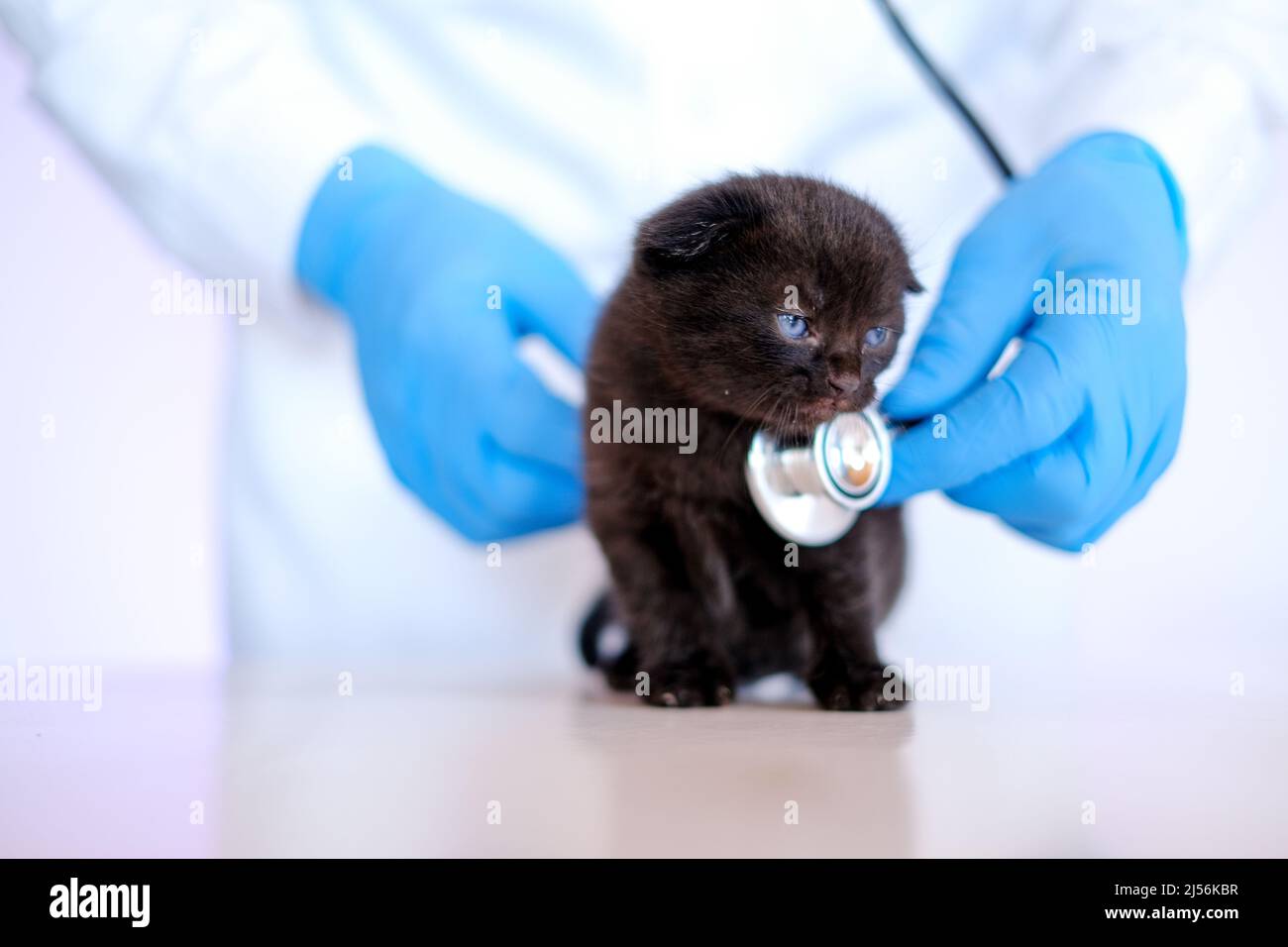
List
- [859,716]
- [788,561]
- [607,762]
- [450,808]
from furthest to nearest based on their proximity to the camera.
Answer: [788,561] < [859,716] < [607,762] < [450,808]

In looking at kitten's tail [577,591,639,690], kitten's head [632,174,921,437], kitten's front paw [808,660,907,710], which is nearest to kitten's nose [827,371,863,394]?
kitten's head [632,174,921,437]

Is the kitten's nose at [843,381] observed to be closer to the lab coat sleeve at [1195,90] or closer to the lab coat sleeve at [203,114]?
the lab coat sleeve at [1195,90]

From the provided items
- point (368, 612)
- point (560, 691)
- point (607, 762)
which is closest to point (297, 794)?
point (607, 762)

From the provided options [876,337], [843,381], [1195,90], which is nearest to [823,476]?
[843,381]

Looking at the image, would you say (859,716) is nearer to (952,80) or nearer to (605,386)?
(605,386)

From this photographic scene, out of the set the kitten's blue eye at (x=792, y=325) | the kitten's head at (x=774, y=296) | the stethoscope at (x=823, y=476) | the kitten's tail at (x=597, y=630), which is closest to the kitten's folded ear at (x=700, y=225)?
the kitten's head at (x=774, y=296)
